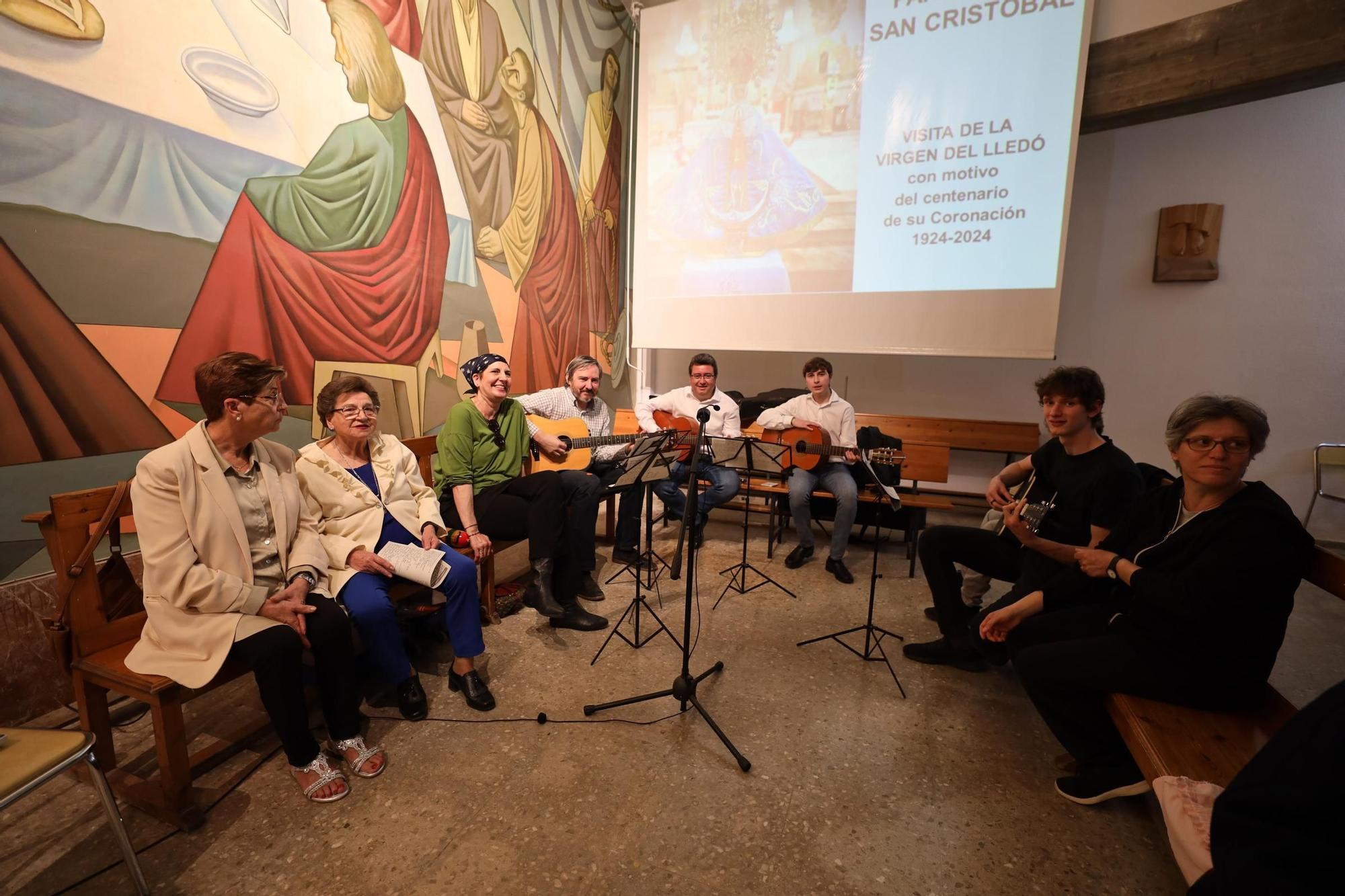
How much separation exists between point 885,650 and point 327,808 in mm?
2356

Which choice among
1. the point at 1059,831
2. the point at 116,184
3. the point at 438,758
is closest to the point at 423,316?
the point at 116,184

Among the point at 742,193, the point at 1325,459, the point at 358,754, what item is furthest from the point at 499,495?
the point at 1325,459

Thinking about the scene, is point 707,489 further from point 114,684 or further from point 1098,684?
point 114,684

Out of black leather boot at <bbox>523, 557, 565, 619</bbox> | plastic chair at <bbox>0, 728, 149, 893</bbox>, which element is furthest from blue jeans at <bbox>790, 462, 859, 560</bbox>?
plastic chair at <bbox>0, 728, 149, 893</bbox>

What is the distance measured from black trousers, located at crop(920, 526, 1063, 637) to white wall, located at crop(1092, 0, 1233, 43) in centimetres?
389

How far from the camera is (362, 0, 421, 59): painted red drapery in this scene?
314 cm

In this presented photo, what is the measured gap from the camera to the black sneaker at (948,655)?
8.54 ft

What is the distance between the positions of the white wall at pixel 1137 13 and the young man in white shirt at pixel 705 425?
3615 millimetres

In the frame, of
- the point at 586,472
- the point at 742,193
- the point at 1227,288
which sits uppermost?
the point at 742,193

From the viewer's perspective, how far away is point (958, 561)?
2.70 meters

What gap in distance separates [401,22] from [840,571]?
4.27 metres

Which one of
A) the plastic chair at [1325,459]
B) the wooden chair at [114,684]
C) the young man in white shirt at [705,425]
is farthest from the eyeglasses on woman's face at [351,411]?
the plastic chair at [1325,459]

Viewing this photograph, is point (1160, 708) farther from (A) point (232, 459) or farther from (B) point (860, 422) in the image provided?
(B) point (860, 422)

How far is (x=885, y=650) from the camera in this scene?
2766 millimetres
